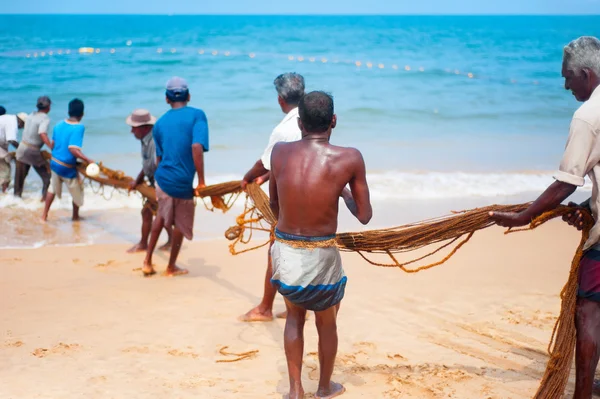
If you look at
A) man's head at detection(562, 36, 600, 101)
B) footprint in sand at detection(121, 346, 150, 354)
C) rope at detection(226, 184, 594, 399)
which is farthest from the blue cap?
man's head at detection(562, 36, 600, 101)

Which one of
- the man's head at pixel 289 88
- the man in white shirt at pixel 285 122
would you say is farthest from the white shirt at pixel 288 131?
the man's head at pixel 289 88

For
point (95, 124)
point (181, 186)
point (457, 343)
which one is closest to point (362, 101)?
point (95, 124)

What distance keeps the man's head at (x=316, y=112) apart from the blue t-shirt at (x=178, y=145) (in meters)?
2.60

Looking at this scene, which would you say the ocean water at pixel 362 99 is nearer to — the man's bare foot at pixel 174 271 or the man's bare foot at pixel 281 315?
the man's bare foot at pixel 174 271

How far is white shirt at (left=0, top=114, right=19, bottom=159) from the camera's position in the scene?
10180 mm

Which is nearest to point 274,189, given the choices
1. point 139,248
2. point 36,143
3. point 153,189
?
point 153,189

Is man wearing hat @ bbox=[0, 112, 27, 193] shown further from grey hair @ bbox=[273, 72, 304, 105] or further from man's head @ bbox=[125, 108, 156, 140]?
grey hair @ bbox=[273, 72, 304, 105]

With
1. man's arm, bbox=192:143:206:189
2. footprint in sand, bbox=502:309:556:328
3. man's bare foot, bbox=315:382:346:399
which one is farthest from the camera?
man's arm, bbox=192:143:206:189

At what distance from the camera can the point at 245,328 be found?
519cm

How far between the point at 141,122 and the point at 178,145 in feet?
3.90

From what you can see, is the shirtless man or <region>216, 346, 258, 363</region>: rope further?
<region>216, 346, 258, 363</region>: rope

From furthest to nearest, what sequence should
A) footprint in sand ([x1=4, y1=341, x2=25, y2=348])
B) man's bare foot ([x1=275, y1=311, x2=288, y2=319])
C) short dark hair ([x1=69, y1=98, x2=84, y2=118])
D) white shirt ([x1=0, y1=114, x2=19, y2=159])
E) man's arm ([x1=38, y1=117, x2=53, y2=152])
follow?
white shirt ([x1=0, y1=114, x2=19, y2=159]) < man's arm ([x1=38, y1=117, x2=53, y2=152]) < short dark hair ([x1=69, y1=98, x2=84, y2=118]) < man's bare foot ([x1=275, y1=311, x2=288, y2=319]) < footprint in sand ([x1=4, y1=341, x2=25, y2=348])

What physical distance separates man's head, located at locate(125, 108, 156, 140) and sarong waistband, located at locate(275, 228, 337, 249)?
388 cm

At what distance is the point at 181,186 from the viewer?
20.6ft
